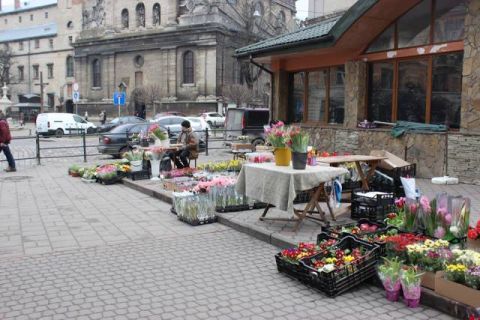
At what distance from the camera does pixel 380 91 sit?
1403 cm

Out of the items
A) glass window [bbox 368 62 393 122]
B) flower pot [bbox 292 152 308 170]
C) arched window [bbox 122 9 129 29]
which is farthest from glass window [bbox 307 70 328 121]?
arched window [bbox 122 9 129 29]

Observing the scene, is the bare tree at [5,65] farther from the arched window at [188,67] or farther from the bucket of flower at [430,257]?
the bucket of flower at [430,257]

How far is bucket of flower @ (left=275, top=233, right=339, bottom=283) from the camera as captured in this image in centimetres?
549

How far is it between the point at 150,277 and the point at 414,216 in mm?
3273

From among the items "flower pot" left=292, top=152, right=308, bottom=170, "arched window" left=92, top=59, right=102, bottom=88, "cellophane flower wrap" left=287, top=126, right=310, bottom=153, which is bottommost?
"flower pot" left=292, top=152, right=308, bottom=170

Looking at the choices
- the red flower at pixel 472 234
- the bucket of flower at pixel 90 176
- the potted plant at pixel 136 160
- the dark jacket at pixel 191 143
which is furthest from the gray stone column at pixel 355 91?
the red flower at pixel 472 234

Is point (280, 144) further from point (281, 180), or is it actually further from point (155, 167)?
point (155, 167)

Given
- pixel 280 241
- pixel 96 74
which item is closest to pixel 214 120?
pixel 96 74

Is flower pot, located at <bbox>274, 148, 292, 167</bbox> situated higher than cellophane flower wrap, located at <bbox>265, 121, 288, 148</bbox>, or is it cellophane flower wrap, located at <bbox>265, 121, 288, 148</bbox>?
cellophane flower wrap, located at <bbox>265, 121, 288, 148</bbox>

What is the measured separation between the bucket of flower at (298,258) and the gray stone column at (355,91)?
900 cm

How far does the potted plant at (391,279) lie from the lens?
16.2 feet

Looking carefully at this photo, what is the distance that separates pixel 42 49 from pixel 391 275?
82761 millimetres

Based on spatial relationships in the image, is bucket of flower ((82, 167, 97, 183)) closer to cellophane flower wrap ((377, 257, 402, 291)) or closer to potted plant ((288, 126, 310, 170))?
potted plant ((288, 126, 310, 170))

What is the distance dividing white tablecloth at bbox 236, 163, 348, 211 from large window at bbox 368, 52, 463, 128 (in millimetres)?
6114
